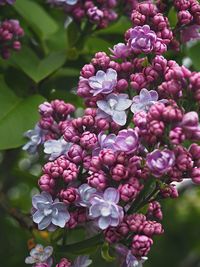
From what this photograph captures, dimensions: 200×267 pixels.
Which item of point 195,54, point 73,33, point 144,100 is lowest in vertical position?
point 195,54

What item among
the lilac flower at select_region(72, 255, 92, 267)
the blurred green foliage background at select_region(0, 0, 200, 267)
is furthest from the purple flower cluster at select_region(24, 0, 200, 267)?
the blurred green foliage background at select_region(0, 0, 200, 267)

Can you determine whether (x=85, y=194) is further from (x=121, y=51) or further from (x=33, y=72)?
(x=33, y=72)

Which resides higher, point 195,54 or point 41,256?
point 41,256

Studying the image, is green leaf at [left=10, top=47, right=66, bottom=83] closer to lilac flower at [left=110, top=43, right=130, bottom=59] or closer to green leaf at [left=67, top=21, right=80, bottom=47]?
green leaf at [left=67, top=21, right=80, bottom=47]

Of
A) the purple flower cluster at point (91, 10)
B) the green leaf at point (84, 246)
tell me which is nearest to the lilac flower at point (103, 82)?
the green leaf at point (84, 246)

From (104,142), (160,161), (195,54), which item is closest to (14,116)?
(104,142)

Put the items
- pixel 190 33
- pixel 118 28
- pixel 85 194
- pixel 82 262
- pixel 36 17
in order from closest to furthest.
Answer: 1. pixel 85 194
2. pixel 82 262
3. pixel 190 33
4. pixel 36 17
5. pixel 118 28

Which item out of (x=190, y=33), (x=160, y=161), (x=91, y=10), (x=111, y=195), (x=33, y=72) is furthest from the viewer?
(x=33, y=72)

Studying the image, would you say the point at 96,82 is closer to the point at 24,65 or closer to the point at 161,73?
the point at 161,73
